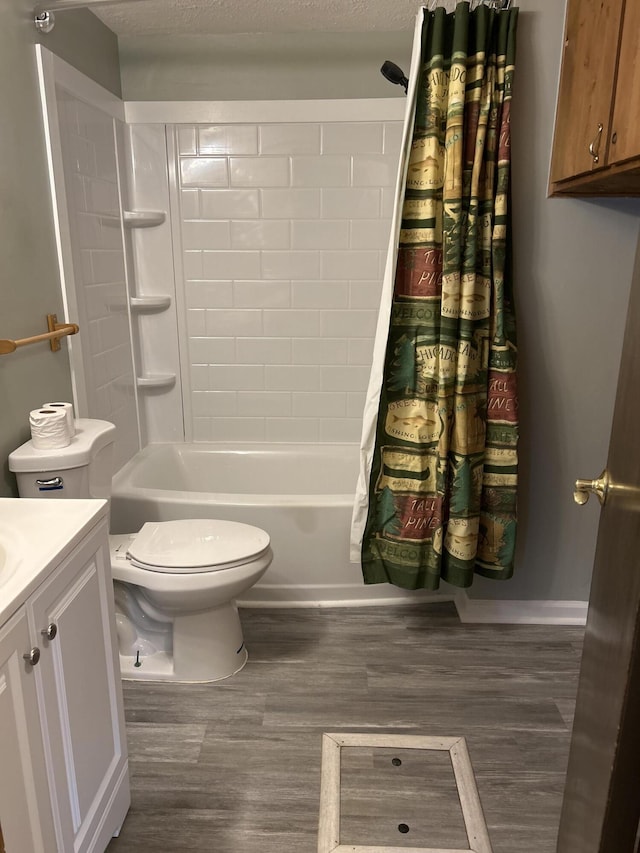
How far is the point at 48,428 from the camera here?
1.88 meters

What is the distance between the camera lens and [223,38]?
277 centimetres

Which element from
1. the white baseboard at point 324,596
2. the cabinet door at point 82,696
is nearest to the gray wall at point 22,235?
the cabinet door at point 82,696

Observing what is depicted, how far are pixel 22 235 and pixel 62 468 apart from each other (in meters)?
0.75

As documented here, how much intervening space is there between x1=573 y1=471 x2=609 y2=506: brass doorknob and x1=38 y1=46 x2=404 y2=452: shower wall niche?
6.71 feet

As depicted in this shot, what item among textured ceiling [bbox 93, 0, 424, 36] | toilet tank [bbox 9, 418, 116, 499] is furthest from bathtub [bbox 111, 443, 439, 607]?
textured ceiling [bbox 93, 0, 424, 36]

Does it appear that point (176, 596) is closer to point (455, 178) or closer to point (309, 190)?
point (455, 178)

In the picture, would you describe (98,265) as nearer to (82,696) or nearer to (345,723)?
(82,696)

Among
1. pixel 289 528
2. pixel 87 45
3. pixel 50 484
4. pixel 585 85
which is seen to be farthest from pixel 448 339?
pixel 87 45

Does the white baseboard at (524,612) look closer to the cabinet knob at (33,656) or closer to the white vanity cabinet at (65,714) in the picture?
the white vanity cabinet at (65,714)

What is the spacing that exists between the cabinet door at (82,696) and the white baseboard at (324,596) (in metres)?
1.09

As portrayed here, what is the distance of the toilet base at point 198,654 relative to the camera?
212 cm

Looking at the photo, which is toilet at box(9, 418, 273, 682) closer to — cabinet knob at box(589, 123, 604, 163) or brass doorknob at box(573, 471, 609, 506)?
brass doorknob at box(573, 471, 609, 506)

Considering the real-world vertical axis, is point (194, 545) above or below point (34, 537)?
below

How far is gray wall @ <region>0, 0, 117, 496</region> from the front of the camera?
6.20ft
